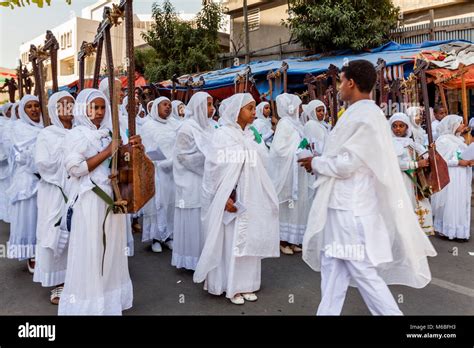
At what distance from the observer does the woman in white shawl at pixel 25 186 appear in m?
4.81

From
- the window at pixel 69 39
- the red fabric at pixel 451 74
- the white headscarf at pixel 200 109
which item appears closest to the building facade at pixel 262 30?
the red fabric at pixel 451 74

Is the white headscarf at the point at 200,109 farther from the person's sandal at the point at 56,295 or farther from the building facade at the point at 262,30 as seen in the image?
the building facade at the point at 262,30

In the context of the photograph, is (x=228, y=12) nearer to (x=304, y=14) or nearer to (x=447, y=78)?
(x=304, y=14)

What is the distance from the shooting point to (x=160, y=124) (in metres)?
6.10

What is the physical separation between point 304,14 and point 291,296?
34.6 ft

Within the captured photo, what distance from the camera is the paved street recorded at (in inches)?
146

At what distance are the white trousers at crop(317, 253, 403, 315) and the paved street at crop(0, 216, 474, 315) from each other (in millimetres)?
863

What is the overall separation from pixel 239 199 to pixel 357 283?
1.36m

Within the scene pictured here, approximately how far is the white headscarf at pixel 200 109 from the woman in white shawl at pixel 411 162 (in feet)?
7.34

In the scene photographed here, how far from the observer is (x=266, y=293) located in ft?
13.3

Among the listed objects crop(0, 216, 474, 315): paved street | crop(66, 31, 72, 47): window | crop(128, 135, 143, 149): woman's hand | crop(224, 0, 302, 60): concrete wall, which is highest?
crop(66, 31, 72, 47): window

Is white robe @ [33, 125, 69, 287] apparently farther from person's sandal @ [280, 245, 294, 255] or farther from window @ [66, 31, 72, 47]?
window @ [66, 31, 72, 47]

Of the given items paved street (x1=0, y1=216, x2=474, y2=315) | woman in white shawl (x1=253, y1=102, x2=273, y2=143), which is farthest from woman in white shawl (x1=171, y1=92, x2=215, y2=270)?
woman in white shawl (x1=253, y1=102, x2=273, y2=143)

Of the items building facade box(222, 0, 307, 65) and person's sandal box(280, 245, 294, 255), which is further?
building facade box(222, 0, 307, 65)
